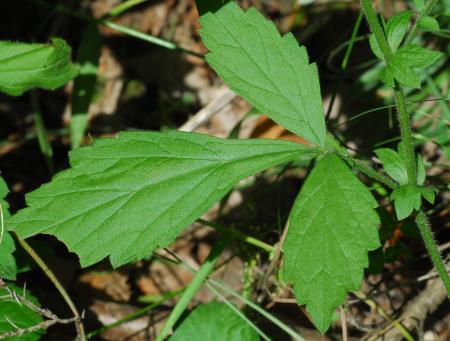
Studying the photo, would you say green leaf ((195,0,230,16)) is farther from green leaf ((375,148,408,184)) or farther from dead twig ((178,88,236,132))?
green leaf ((375,148,408,184))

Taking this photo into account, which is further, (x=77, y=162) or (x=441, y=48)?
(x=441, y=48)

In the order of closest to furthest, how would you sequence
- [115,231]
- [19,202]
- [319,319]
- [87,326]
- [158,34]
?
[319,319] → [115,231] → [87,326] → [19,202] → [158,34]

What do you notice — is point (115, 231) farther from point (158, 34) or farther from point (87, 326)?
point (158, 34)

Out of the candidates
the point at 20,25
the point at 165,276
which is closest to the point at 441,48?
the point at 165,276

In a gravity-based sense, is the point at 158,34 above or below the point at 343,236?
above

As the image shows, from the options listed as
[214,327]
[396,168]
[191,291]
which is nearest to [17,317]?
[191,291]

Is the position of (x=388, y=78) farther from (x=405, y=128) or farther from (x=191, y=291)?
(x=191, y=291)

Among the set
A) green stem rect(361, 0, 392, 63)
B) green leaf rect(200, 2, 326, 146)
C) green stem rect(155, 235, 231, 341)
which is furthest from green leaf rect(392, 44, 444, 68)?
green stem rect(155, 235, 231, 341)

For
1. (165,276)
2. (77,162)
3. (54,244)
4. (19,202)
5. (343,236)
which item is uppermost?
(77,162)
